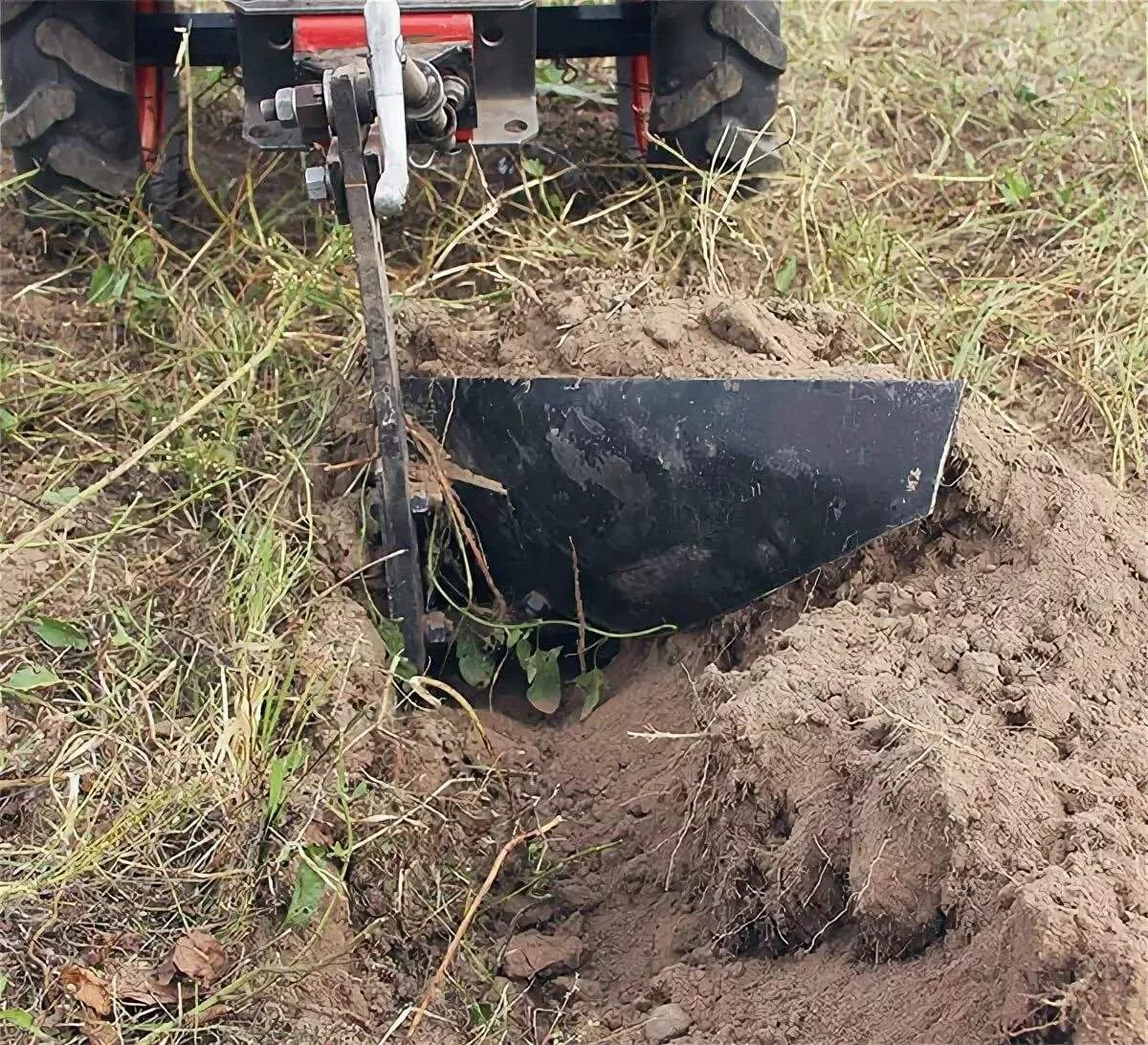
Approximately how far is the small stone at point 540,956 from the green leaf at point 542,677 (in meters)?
0.54

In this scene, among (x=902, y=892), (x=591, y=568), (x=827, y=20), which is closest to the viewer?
(x=902, y=892)

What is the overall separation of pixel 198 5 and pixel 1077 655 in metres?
3.37

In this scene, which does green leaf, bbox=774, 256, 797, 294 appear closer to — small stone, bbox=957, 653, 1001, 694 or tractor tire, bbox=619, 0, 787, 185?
tractor tire, bbox=619, 0, 787, 185

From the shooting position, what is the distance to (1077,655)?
7.16 feet

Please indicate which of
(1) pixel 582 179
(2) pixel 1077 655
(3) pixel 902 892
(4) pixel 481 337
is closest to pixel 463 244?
(1) pixel 582 179

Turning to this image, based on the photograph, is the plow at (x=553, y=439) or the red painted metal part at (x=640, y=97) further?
the red painted metal part at (x=640, y=97)

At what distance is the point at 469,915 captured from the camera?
2.20 m

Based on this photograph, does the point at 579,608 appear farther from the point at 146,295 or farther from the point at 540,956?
the point at 146,295

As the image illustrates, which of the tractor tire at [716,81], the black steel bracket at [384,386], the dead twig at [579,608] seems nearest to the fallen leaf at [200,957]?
the black steel bracket at [384,386]

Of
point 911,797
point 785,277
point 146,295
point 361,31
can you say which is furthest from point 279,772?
point 785,277

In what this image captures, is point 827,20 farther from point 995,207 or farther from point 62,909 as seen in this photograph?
point 62,909

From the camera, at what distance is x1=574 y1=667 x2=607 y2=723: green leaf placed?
2705 mm

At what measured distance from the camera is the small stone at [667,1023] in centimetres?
202

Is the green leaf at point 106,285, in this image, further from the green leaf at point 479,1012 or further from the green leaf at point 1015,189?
the green leaf at point 1015,189
